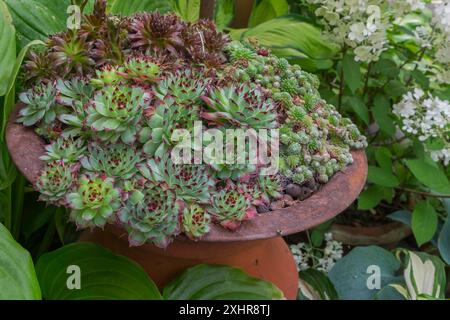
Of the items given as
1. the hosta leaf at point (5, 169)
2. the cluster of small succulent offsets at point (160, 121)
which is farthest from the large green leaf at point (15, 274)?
the hosta leaf at point (5, 169)

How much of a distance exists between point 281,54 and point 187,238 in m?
0.74

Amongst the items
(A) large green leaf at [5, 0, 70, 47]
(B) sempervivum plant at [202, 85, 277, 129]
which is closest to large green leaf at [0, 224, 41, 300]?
(B) sempervivum plant at [202, 85, 277, 129]

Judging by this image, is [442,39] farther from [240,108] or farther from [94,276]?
[94,276]

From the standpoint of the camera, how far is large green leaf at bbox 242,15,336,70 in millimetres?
1496

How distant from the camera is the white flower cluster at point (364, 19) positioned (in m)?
1.36

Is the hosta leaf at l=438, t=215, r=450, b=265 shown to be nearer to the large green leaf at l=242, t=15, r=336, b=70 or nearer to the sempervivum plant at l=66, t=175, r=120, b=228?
the large green leaf at l=242, t=15, r=336, b=70

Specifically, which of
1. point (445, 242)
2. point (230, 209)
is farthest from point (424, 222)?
point (230, 209)

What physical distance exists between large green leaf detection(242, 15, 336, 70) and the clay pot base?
21.1 inches

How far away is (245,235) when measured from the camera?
88 centimetres

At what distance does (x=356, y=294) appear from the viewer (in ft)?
4.77
